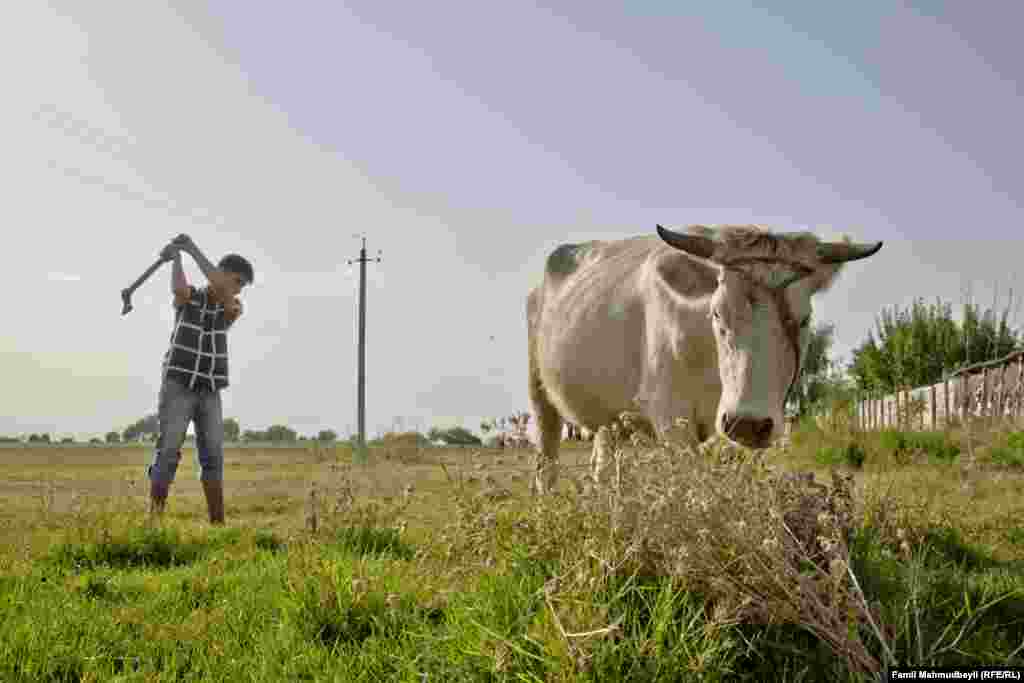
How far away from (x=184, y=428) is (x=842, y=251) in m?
5.17

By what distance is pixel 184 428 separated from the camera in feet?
22.6

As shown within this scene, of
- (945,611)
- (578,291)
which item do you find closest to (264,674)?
(945,611)

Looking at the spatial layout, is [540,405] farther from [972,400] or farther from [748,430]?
[972,400]

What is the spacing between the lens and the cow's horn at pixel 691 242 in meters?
4.15

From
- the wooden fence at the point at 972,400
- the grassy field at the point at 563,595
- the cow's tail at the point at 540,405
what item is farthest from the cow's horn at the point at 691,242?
the wooden fence at the point at 972,400

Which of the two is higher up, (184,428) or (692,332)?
(692,332)

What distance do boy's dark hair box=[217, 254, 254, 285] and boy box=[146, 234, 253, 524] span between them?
0.13 m

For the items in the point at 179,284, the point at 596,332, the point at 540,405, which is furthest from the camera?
the point at 540,405

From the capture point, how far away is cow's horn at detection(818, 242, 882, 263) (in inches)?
166

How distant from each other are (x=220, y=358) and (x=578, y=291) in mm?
3074

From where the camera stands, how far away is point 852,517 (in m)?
3.48

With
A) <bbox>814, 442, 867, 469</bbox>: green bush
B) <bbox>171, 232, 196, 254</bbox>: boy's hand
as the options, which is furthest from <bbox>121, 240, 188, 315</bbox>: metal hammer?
<bbox>814, 442, 867, 469</bbox>: green bush

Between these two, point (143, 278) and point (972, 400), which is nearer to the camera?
point (143, 278)

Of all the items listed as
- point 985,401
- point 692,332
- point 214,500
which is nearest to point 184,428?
point 214,500
